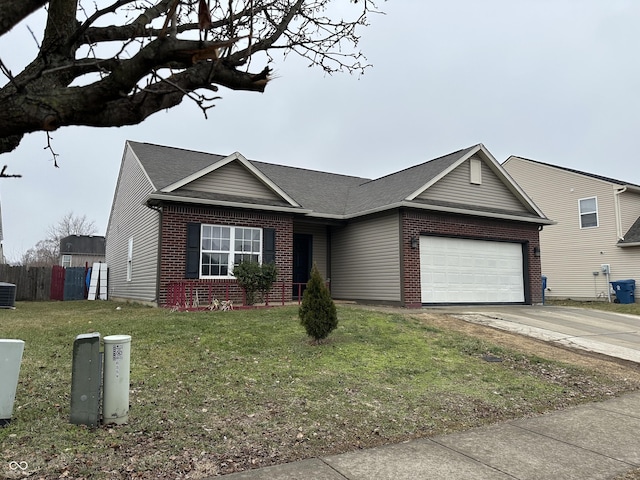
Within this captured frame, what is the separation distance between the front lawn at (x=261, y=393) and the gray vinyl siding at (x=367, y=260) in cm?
493

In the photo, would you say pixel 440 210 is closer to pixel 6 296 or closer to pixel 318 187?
pixel 318 187

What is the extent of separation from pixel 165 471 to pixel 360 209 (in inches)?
514

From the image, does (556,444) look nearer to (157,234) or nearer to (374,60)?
(374,60)

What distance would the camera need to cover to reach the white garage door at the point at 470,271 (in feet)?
48.3

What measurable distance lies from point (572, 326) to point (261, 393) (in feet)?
30.2

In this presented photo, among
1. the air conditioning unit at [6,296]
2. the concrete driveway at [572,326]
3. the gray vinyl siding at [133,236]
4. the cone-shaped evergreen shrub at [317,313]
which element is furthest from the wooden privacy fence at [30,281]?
the cone-shaped evergreen shrub at [317,313]

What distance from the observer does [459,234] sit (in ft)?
50.4

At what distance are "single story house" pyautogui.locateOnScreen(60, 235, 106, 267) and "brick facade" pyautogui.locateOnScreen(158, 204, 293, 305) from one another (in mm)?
35371

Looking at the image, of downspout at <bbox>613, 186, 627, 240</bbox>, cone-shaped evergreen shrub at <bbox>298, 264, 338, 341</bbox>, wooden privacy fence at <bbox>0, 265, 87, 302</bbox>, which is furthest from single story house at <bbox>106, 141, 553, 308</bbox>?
downspout at <bbox>613, 186, 627, 240</bbox>

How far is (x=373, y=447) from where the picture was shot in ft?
13.8

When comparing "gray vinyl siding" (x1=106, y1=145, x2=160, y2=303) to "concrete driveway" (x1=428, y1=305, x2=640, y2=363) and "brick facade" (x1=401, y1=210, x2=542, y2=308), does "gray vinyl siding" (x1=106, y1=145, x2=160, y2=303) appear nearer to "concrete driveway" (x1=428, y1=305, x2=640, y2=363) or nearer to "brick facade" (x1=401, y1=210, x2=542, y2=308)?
"brick facade" (x1=401, y1=210, x2=542, y2=308)

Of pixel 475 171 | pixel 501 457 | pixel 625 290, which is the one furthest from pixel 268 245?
pixel 625 290

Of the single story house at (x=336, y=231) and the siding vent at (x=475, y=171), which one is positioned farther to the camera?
the siding vent at (x=475, y=171)

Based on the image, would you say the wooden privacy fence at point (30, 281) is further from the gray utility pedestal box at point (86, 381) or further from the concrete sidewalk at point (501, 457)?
the concrete sidewalk at point (501, 457)
